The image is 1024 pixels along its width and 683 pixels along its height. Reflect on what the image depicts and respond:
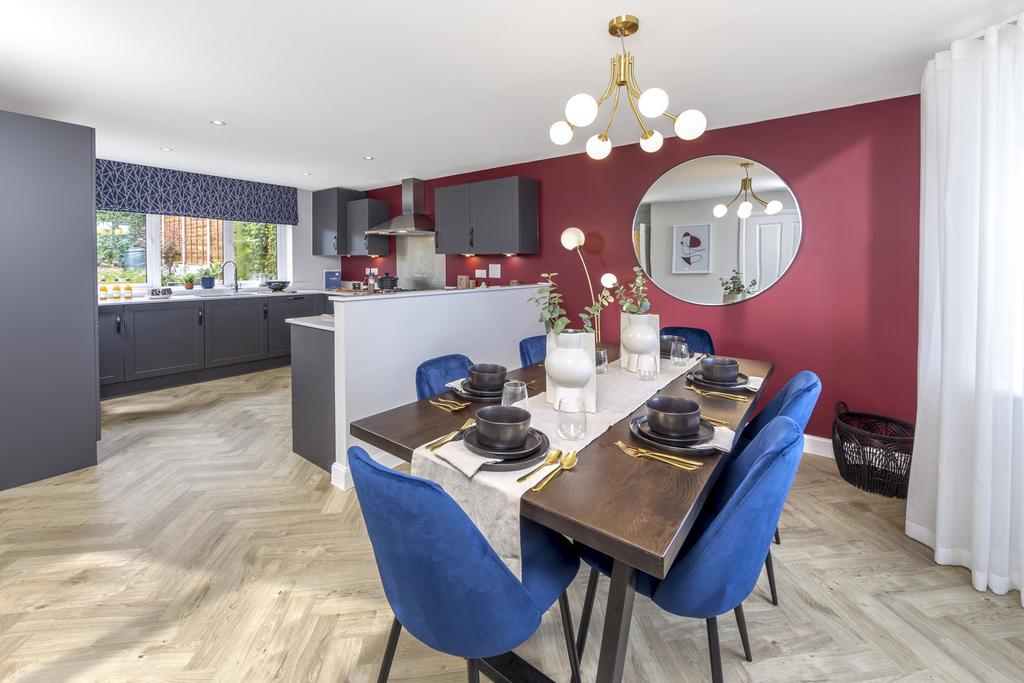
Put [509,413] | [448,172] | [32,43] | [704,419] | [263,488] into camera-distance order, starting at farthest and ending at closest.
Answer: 1. [448,172]
2. [263,488]
3. [32,43]
4. [704,419]
5. [509,413]

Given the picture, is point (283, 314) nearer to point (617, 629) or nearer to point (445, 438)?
point (445, 438)

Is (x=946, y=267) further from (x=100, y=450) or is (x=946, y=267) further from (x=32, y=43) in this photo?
(x=100, y=450)

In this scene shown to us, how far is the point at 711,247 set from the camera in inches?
150

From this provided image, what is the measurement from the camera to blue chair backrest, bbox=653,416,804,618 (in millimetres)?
1143

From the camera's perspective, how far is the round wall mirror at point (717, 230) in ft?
11.6

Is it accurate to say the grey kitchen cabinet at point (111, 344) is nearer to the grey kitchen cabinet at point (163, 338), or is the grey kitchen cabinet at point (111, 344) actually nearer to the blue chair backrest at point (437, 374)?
the grey kitchen cabinet at point (163, 338)

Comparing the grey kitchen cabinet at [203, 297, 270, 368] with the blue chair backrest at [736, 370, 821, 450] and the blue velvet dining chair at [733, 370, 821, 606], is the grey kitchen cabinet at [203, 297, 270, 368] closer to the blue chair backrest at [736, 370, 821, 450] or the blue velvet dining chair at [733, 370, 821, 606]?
the blue velvet dining chair at [733, 370, 821, 606]

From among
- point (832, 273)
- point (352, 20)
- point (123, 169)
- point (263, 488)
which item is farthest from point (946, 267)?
point (123, 169)

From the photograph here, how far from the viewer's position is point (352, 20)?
2.13m

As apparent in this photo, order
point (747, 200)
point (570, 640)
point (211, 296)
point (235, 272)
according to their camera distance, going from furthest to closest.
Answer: point (235, 272) < point (211, 296) < point (747, 200) < point (570, 640)

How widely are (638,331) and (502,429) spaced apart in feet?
3.81

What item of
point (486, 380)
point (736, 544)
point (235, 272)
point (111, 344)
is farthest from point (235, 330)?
point (736, 544)

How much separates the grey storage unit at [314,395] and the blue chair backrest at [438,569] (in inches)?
79.3

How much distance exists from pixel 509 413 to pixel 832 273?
9.62 feet
